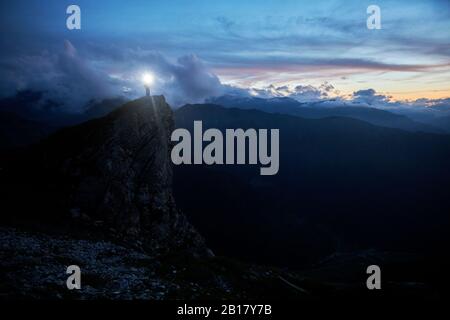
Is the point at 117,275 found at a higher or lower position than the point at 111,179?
lower

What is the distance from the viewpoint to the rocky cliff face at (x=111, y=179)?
29688mm

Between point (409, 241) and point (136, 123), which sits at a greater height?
point (136, 123)

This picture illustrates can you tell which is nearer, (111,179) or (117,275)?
(117,275)

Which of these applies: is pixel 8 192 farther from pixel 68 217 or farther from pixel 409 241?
pixel 409 241

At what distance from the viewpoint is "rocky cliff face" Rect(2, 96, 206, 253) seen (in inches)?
1169

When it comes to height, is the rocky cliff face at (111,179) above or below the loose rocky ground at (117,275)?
above

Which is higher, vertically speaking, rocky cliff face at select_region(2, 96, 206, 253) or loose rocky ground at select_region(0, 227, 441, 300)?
rocky cliff face at select_region(2, 96, 206, 253)

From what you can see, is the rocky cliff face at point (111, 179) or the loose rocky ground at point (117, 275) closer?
the loose rocky ground at point (117, 275)

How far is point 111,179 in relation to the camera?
120 feet

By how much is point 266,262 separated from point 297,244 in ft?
108

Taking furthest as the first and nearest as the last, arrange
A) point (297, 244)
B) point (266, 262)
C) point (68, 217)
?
point (297, 244), point (266, 262), point (68, 217)

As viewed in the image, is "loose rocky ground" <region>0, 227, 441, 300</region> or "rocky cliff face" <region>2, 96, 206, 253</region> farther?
"rocky cliff face" <region>2, 96, 206, 253</region>
